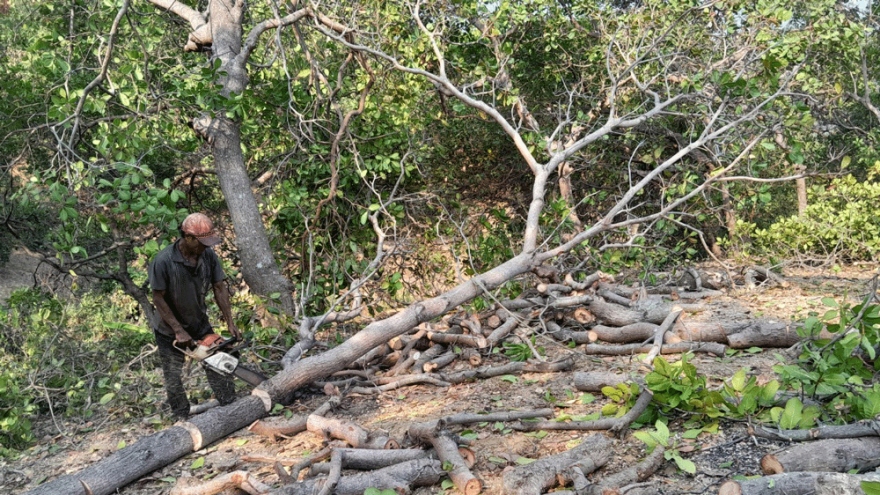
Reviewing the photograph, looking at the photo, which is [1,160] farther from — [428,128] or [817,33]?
[817,33]

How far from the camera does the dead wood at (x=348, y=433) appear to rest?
3881 millimetres

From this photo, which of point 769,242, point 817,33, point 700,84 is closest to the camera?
point 700,84

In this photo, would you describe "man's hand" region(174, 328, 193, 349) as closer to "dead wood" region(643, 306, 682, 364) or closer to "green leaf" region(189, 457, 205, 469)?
"green leaf" region(189, 457, 205, 469)

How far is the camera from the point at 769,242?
8.54 m

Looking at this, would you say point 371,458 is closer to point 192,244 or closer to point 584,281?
point 192,244

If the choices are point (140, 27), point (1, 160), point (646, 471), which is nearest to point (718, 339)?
point (646, 471)

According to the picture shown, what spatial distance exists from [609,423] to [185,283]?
3.00 metres

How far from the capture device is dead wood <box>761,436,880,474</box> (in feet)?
9.53

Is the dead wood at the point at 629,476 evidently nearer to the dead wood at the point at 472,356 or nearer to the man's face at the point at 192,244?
the dead wood at the point at 472,356

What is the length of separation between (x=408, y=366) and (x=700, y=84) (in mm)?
4032

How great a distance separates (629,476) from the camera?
3.06 metres

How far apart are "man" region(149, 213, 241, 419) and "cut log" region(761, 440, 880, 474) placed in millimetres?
3524

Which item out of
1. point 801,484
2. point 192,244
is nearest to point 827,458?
point 801,484

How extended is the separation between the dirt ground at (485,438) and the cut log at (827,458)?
0.15m
